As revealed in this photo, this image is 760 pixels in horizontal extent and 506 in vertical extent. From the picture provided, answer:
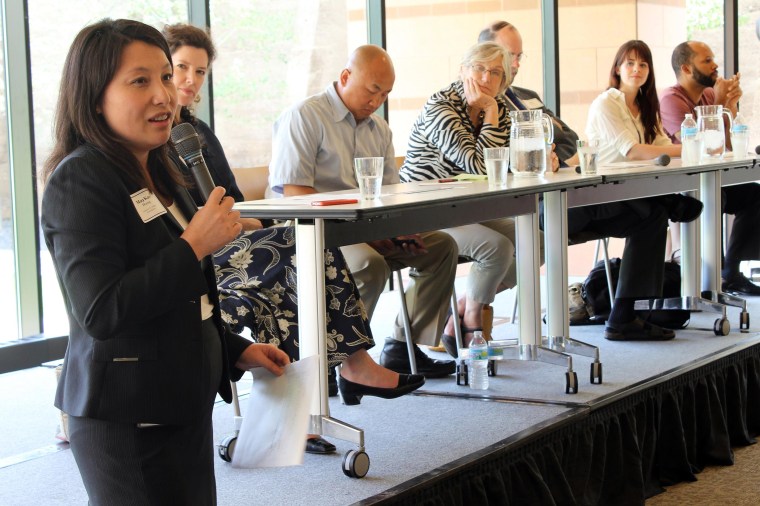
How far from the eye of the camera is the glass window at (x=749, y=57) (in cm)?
705

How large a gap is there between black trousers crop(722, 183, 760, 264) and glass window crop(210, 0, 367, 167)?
2068 mm

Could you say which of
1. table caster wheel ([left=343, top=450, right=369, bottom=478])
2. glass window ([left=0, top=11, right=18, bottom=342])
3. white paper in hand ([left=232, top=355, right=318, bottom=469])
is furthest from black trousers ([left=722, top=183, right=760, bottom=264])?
white paper in hand ([left=232, top=355, right=318, bottom=469])

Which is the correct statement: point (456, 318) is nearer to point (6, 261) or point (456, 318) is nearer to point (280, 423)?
point (6, 261)

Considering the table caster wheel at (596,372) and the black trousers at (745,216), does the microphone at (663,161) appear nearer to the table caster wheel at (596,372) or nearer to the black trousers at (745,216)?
the table caster wheel at (596,372)

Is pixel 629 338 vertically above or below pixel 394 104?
below

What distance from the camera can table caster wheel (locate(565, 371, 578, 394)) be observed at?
2920 mm

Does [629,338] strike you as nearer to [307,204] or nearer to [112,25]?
[307,204]

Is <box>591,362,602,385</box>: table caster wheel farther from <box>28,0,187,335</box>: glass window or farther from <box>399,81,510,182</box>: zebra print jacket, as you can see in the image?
<box>28,0,187,335</box>: glass window

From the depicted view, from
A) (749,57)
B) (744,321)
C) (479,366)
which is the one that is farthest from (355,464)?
(749,57)

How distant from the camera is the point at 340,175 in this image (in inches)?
126

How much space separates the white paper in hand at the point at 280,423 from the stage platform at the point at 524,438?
647 millimetres

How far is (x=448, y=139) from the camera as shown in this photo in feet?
11.6

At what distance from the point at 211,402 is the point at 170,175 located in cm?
31

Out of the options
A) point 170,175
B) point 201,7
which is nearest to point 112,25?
point 170,175
